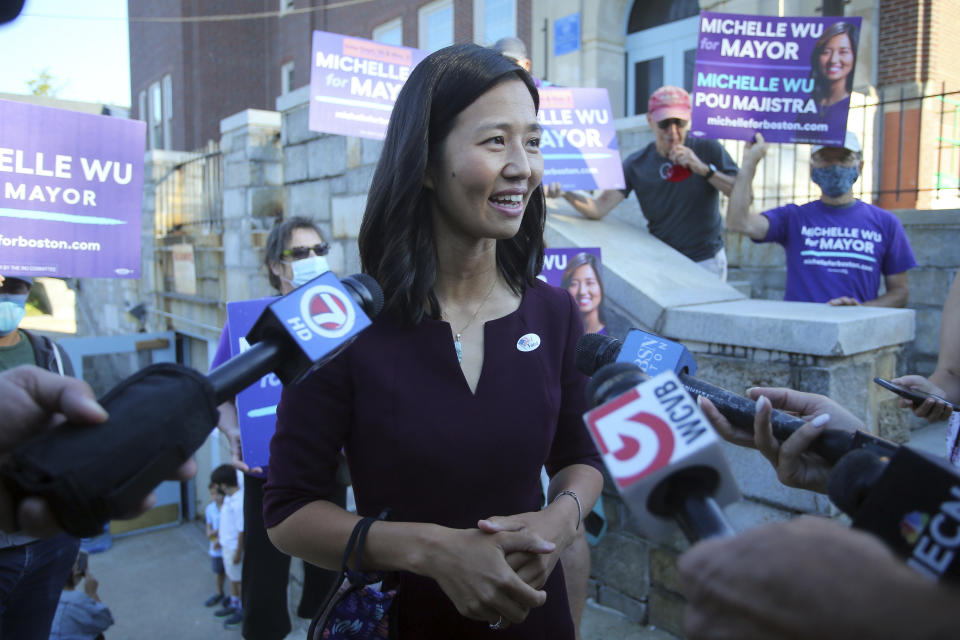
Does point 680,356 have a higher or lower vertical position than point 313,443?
higher

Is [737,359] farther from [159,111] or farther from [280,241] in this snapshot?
[159,111]

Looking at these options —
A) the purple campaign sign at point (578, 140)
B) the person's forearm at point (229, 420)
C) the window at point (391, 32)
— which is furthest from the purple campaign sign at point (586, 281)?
the window at point (391, 32)

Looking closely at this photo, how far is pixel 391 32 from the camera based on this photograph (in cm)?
1820

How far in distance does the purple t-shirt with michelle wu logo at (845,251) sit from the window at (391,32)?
1540cm

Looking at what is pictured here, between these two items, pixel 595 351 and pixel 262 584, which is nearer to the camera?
pixel 595 351

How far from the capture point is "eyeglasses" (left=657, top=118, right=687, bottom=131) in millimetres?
4824

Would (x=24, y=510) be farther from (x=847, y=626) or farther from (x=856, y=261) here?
(x=856, y=261)

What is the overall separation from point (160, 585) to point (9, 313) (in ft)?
19.9

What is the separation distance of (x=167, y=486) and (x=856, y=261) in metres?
9.72

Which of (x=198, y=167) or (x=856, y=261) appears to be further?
(x=198, y=167)

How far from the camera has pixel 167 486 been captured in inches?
405

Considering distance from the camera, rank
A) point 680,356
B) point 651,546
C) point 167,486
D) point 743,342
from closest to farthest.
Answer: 1. point 680,356
2. point 743,342
3. point 651,546
4. point 167,486

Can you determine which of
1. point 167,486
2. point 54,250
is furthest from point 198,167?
point 54,250

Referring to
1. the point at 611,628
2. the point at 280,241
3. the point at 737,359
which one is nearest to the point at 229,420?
the point at 280,241
